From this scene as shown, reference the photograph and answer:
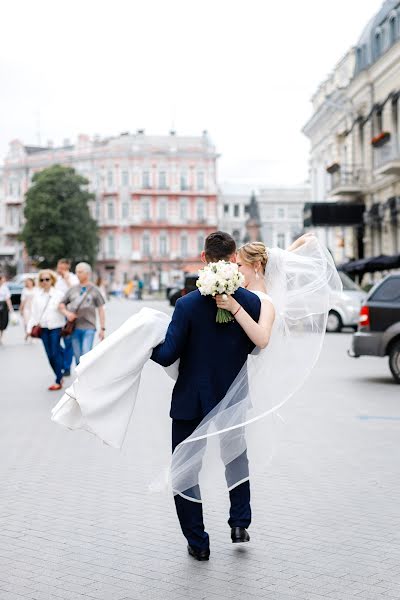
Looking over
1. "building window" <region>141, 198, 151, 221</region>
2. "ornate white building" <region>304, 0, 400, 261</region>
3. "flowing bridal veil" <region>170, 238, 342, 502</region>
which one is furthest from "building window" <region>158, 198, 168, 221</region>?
"flowing bridal veil" <region>170, 238, 342, 502</region>

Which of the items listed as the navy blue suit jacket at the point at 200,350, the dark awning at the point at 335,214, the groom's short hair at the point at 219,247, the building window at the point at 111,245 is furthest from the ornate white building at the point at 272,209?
the navy blue suit jacket at the point at 200,350

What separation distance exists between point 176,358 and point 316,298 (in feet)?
3.88

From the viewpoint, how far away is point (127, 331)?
5.52m

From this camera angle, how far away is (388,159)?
41.6 meters

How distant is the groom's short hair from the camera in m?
5.58

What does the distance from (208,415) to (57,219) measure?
303 feet

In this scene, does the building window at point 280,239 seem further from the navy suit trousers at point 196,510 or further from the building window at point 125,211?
the navy suit trousers at point 196,510

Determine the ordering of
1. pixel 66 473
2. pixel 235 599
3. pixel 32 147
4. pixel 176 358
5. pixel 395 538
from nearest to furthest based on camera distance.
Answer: pixel 235 599
pixel 176 358
pixel 395 538
pixel 66 473
pixel 32 147

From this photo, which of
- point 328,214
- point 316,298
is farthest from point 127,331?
point 328,214

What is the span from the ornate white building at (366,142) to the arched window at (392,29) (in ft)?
0.14

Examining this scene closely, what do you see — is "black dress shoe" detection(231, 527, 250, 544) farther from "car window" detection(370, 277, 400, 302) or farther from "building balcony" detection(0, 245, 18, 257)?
"building balcony" detection(0, 245, 18, 257)

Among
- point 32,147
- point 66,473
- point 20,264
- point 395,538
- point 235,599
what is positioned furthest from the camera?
point 32,147

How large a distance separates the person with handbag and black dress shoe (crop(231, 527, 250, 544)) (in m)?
8.76

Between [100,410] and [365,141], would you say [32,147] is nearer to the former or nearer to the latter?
[365,141]
